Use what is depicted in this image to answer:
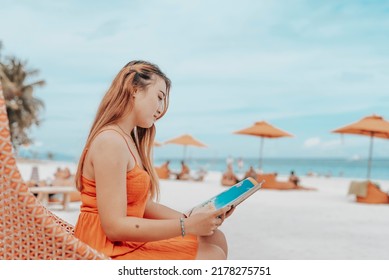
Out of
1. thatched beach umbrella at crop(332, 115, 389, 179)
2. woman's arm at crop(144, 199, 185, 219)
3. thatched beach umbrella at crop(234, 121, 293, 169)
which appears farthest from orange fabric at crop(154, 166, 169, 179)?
woman's arm at crop(144, 199, 185, 219)

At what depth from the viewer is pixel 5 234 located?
149 centimetres

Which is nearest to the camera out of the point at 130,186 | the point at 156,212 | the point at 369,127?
the point at 130,186

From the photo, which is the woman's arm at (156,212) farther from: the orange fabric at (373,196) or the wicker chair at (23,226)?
the orange fabric at (373,196)

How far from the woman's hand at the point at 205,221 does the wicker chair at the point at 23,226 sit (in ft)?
0.88

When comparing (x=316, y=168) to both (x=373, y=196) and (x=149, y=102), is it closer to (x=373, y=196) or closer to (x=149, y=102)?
(x=373, y=196)

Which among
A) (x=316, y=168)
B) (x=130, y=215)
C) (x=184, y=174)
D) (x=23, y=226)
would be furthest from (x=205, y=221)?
(x=316, y=168)

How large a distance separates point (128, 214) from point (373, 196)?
1043 centimetres

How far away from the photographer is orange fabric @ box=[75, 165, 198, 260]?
5.19ft

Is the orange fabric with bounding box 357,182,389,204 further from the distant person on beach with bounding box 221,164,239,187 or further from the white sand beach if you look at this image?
the distant person on beach with bounding box 221,164,239,187

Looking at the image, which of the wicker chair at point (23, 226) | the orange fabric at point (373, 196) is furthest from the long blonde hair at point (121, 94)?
the orange fabric at point (373, 196)

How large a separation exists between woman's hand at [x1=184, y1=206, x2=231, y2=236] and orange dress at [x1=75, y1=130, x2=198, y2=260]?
0.50ft

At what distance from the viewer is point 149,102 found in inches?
64.1

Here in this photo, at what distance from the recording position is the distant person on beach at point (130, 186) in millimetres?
1498
